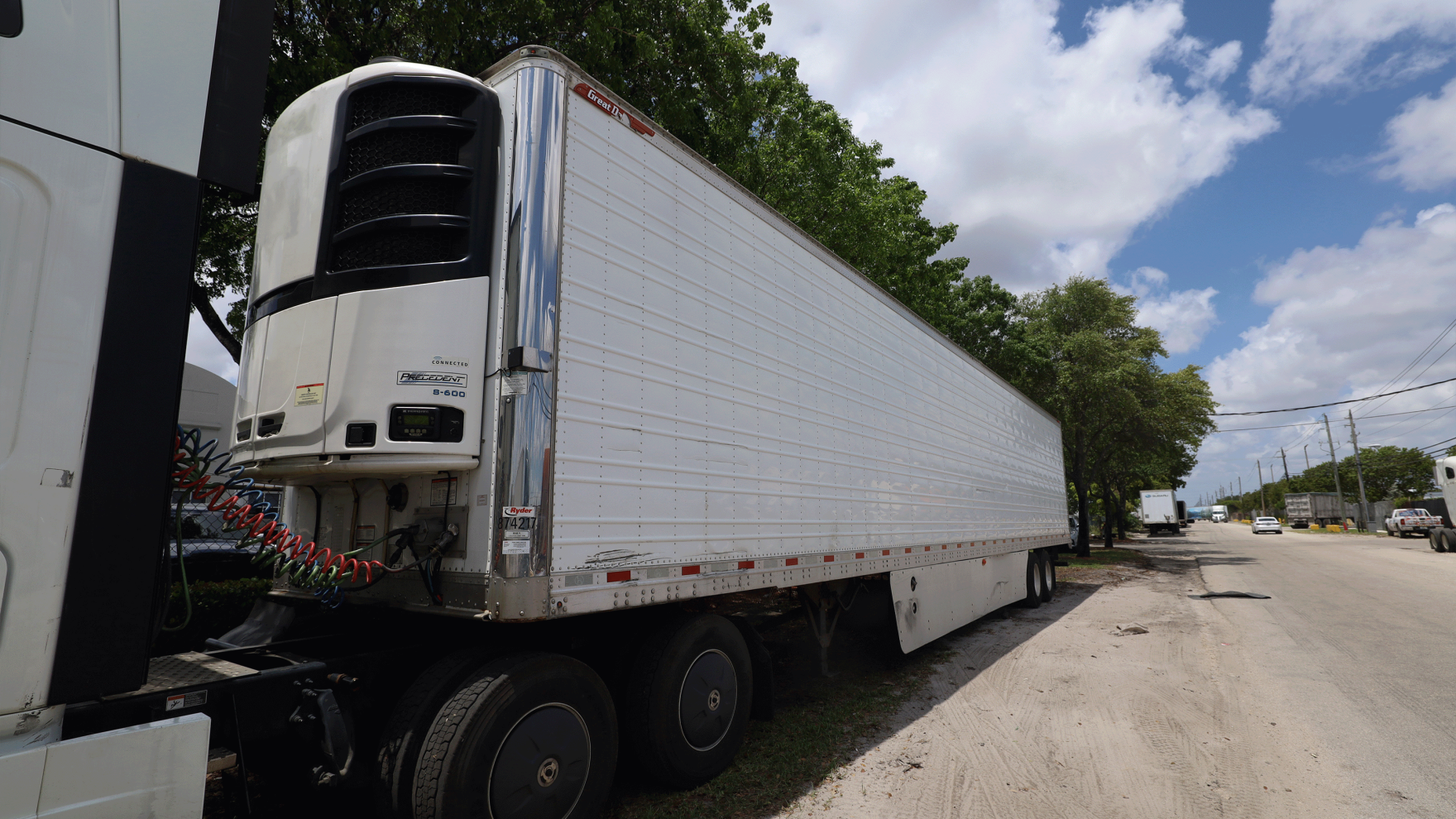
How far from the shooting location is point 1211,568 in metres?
19.9

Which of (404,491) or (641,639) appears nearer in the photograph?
(404,491)

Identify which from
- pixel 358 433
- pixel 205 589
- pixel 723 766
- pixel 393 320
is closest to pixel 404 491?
pixel 358 433

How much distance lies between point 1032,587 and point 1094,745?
334 inches

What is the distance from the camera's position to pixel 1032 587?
43.1 ft

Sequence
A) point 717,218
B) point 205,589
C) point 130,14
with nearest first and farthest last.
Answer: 1. point 130,14
2. point 717,218
3. point 205,589

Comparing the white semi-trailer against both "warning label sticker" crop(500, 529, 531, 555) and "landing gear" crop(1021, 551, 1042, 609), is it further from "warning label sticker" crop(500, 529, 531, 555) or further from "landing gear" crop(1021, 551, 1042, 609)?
"landing gear" crop(1021, 551, 1042, 609)

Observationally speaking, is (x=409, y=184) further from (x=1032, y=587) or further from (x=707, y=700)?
(x=1032, y=587)

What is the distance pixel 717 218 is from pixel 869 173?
433 inches

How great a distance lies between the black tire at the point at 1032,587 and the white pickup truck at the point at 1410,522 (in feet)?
112

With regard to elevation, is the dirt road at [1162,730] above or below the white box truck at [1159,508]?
below

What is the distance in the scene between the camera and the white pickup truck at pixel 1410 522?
1364 inches

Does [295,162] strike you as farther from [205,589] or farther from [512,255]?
[205,589]

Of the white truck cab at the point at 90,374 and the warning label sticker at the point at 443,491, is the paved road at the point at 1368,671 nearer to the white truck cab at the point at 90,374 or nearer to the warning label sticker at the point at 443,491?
the warning label sticker at the point at 443,491

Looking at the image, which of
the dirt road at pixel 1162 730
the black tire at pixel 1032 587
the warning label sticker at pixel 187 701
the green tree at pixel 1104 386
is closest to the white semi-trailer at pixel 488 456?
the warning label sticker at pixel 187 701
